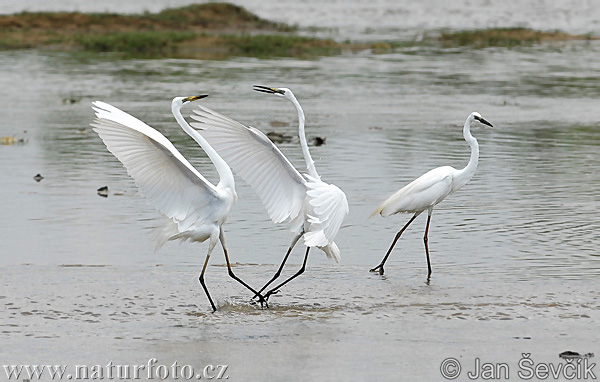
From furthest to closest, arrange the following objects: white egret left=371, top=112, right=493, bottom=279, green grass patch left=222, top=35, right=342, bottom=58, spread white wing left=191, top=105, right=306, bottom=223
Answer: green grass patch left=222, top=35, right=342, bottom=58
white egret left=371, top=112, right=493, bottom=279
spread white wing left=191, top=105, right=306, bottom=223

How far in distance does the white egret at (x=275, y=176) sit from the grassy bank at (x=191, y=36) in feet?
78.4

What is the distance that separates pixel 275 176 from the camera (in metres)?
8.73

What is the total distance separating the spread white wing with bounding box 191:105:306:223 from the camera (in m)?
8.61

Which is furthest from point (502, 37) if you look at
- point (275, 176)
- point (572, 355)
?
point (572, 355)

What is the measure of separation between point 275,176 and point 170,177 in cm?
95

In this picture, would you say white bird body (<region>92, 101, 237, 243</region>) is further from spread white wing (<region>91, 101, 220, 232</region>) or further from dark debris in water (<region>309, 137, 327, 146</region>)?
dark debris in water (<region>309, 137, 327, 146</region>)

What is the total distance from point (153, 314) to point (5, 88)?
1717cm

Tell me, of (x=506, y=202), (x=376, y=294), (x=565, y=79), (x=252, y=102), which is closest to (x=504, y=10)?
(x=565, y=79)

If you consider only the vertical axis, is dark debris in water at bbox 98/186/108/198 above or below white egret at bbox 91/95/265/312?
below

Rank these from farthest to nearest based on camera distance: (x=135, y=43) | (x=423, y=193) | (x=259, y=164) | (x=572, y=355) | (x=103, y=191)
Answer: (x=135, y=43) → (x=103, y=191) → (x=423, y=193) → (x=259, y=164) → (x=572, y=355)

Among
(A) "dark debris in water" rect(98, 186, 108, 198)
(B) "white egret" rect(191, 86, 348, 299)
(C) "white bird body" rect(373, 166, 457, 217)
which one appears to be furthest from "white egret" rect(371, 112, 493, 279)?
(A) "dark debris in water" rect(98, 186, 108, 198)

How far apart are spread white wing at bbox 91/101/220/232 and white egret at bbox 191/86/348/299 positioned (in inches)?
21.3

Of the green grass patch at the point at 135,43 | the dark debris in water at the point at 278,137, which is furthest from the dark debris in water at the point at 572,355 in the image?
the green grass patch at the point at 135,43

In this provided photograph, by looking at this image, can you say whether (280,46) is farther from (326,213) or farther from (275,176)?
(326,213)
